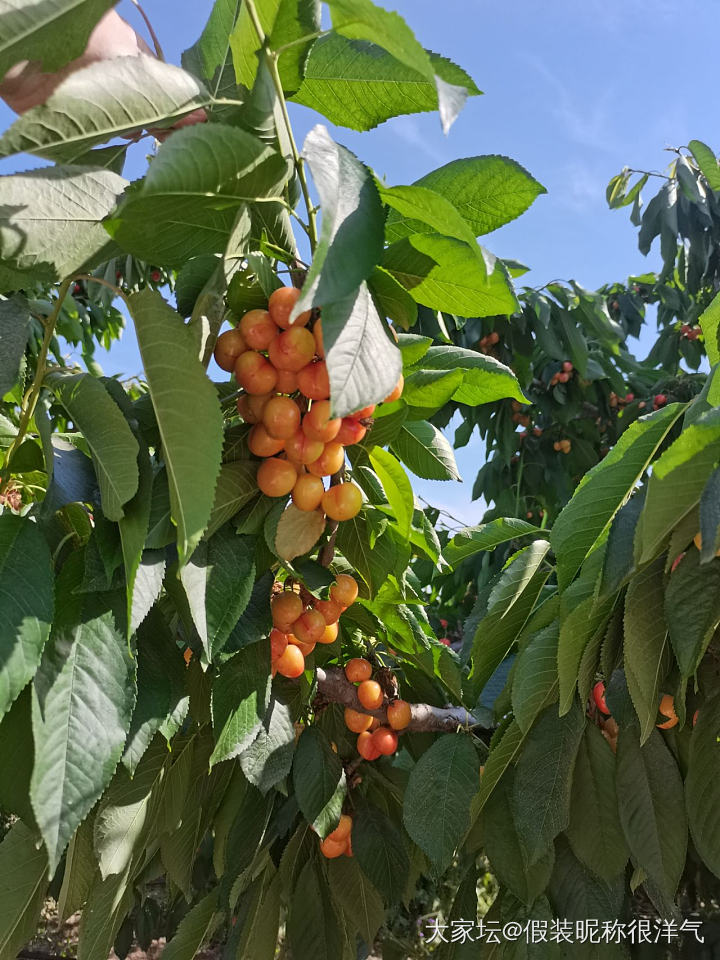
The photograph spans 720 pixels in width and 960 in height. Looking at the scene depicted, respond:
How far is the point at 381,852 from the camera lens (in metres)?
1.03

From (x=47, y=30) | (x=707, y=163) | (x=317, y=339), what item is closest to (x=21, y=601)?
(x=317, y=339)

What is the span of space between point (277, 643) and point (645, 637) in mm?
381

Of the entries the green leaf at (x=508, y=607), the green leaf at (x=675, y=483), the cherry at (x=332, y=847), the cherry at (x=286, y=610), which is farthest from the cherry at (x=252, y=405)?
the cherry at (x=332, y=847)

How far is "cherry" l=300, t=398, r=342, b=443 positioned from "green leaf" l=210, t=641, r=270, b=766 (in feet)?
0.87

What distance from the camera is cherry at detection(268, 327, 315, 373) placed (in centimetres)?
57

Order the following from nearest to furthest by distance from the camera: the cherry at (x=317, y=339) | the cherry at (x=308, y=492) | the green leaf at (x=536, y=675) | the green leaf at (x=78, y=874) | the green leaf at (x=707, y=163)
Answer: the cherry at (x=317, y=339) → the cherry at (x=308, y=492) → the green leaf at (x=536, y=675) → the green leaf at (x=78, y=874) → the green leaf at (x=707, y=163)

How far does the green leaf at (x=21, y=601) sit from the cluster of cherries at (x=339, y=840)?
624mm

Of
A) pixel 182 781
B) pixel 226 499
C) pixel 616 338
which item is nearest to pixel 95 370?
pixel 616 338

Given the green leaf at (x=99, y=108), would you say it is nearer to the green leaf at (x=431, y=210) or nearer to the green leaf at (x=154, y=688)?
the green leaf at (x=431, y=210)

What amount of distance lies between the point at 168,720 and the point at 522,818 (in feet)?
1.46

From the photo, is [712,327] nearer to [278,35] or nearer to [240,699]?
[278,35]

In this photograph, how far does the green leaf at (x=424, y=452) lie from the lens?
0.77m

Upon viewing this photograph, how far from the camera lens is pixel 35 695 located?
57 centimetres

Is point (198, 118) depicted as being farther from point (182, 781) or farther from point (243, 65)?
point (182, 781)
